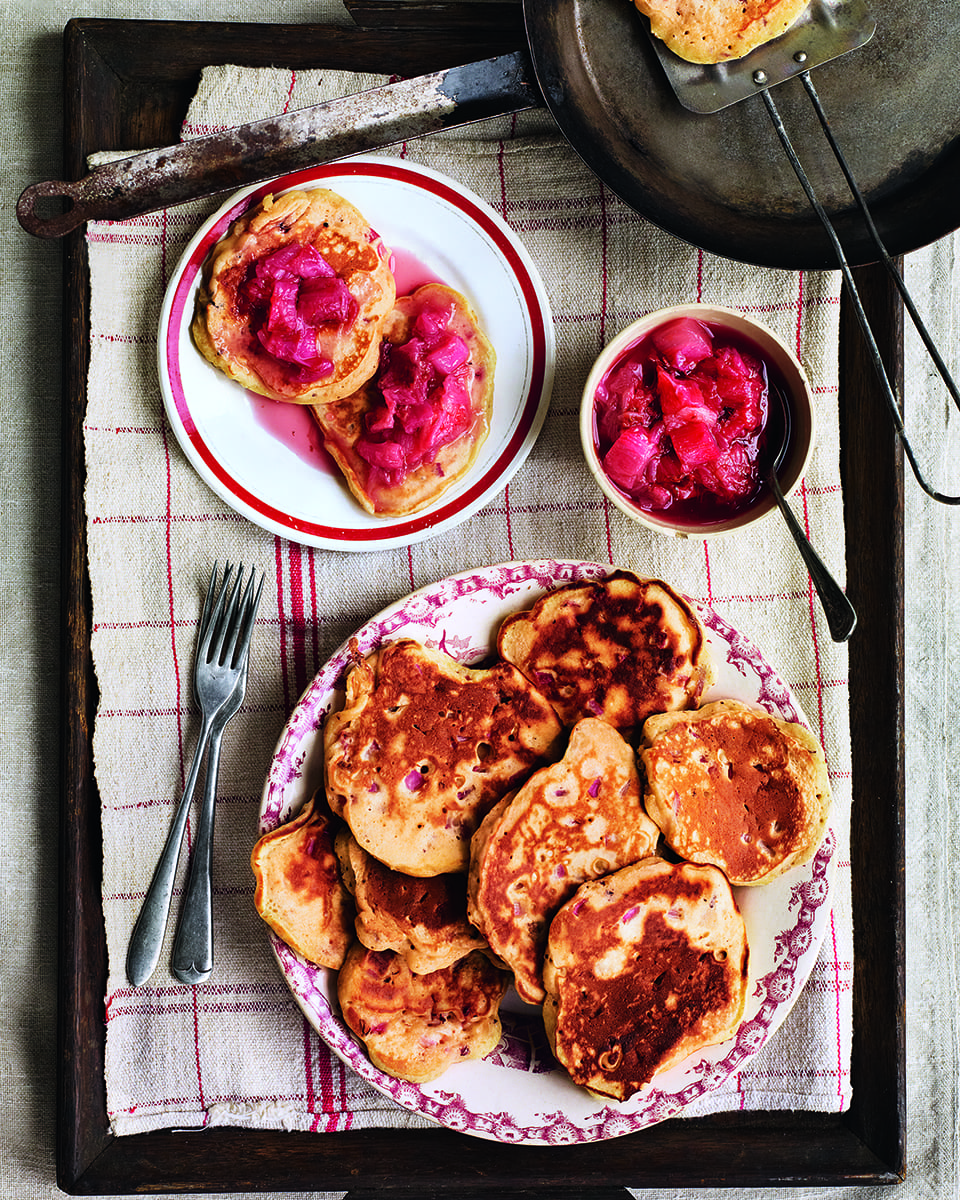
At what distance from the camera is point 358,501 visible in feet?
6.67

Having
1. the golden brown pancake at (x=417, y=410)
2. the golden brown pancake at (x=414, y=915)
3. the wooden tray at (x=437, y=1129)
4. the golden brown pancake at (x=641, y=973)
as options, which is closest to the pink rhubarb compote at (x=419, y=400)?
the golden brown pancake at (x=417, y=410)

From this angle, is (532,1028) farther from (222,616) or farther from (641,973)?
(222,616)

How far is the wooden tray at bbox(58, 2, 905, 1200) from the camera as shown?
204cm

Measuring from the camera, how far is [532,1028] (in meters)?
2.00

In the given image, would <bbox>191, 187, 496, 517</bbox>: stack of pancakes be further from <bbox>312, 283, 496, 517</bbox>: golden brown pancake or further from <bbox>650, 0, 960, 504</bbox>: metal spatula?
<bbox>650, 0, 960, 504</bbox>: metal spatula

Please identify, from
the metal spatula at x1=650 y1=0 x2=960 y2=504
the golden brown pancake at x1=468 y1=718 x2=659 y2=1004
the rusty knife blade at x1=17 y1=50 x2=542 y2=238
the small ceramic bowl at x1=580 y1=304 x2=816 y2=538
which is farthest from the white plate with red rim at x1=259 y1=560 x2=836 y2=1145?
the rusty knife blade at x1=17 y1=50 x2=542 y2=238

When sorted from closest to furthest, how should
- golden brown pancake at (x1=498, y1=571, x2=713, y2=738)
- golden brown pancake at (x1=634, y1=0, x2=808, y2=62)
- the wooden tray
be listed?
1. golden brown pancake at (x1=634, y1=0, x2=808, y2=62)
2. golden brown pancake at (x1=498, y1=571, x2=713, y2=738)
3. the wooden tray

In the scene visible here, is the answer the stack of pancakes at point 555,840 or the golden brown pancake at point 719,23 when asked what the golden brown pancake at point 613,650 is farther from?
the golden brown pancake at point 719,23

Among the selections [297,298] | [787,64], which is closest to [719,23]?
[787,64]

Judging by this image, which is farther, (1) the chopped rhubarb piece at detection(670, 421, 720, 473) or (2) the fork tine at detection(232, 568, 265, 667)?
(2) the fork tine at detection(232, 568, 265, 667)

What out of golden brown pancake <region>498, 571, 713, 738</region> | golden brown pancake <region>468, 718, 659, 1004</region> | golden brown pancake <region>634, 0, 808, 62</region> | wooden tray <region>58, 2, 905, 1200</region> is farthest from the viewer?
wooden tray <region>58, 2, 905, 1200</region>

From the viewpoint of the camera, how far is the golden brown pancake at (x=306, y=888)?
6.16ft

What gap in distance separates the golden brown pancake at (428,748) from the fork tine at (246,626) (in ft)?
0.88

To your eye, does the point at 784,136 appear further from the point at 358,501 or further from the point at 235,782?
the point at 235,782
